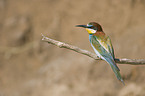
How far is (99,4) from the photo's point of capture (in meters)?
5.17

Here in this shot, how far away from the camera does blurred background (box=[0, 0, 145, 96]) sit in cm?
429

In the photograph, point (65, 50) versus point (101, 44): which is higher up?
point (101, 44)

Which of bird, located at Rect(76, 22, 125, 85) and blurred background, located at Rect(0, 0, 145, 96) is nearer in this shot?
bird, located at Rect(76, 22, 125, 85)

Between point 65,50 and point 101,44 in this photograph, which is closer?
point 101,44

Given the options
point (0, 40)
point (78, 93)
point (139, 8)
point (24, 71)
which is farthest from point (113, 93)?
point (0, 40)

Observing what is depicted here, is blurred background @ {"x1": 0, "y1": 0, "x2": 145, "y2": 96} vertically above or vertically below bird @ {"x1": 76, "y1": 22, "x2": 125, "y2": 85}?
below

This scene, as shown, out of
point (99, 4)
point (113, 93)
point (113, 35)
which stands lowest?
point (113, 93)

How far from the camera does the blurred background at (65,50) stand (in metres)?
4.29

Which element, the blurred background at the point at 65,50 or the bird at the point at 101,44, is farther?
the blurred background at the point at 65,50

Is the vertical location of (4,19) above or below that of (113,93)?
above

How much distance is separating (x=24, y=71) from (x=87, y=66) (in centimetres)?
180

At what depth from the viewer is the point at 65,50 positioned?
546cm

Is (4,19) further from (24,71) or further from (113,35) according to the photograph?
(113,35)

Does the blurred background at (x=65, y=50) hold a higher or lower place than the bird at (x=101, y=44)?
lower
